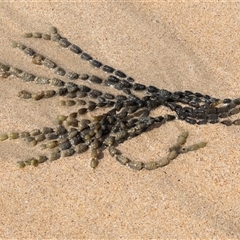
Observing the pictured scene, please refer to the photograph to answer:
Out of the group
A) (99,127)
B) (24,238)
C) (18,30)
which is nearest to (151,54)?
(99,127)

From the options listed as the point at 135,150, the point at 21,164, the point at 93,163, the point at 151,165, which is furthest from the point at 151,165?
the point at 21,164

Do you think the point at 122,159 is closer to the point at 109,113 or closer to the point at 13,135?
the point at 109,113

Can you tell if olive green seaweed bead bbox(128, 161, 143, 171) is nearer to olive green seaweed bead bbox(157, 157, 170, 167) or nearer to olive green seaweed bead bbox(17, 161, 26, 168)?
olive green seaweed bead bbox(157, 157, 170, 167)

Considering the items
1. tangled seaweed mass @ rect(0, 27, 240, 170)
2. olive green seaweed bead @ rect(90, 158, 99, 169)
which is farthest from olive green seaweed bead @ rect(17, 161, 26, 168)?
olive green seaweed bead @ rect(90, 158, 99, 169)

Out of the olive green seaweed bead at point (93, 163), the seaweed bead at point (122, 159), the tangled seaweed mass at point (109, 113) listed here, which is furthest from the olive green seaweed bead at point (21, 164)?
the seaweed bead at point (122, 159)

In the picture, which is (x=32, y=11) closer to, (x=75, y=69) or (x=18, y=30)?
(x=18, y=30)

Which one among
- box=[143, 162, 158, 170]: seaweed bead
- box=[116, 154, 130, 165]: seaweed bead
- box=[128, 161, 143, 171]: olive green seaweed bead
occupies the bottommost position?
box=[116, 154, 130, 165]: seaweed bead
